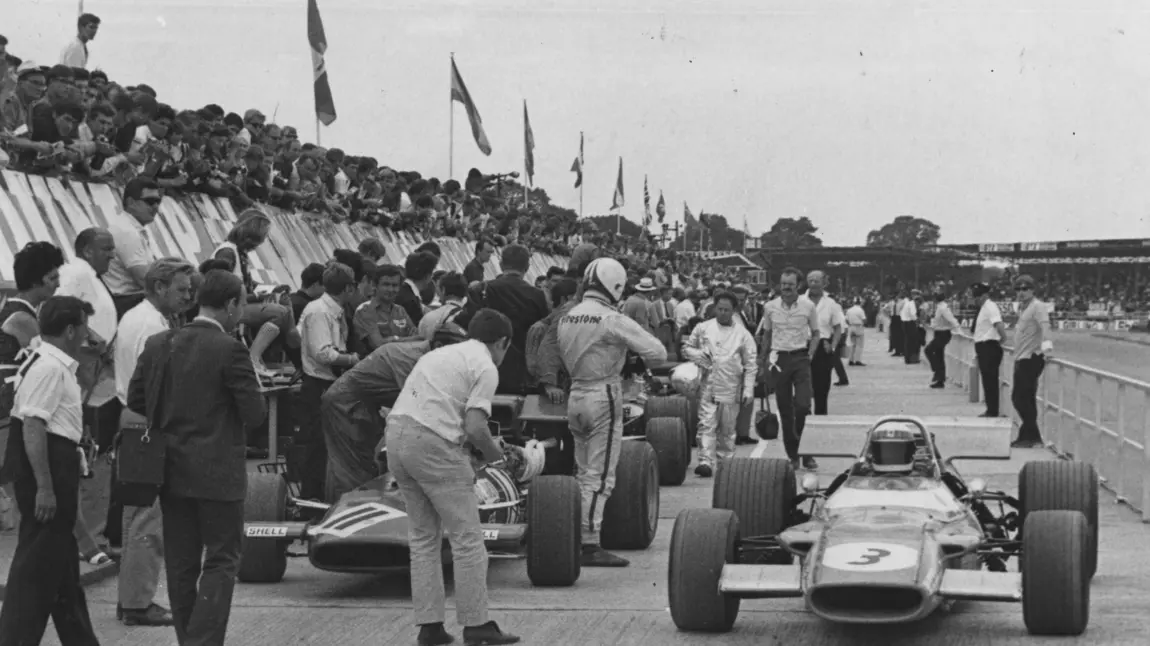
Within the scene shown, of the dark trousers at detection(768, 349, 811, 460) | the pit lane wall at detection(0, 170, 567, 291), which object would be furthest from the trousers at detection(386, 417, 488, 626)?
the dark trousers at detection(768, 349, 811, 460)

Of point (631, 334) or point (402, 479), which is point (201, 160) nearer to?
point (631, 334)

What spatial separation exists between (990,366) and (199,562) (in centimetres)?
1690

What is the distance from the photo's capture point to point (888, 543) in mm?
8312

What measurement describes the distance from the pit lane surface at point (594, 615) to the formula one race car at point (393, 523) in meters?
0.19

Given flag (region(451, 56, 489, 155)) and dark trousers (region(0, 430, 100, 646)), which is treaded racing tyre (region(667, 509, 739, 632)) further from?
flag (region(451, 56, 489, 155))

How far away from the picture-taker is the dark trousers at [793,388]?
17484mm

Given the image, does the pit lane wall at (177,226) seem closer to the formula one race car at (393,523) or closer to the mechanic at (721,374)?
the formula one race car at (393,523)

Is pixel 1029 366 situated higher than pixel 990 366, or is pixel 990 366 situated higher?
pixel 1029 366

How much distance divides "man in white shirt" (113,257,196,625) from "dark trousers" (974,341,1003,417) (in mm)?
15306

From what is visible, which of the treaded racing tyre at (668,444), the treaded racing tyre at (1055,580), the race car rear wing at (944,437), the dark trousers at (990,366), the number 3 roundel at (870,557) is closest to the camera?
the number 3 roundel at (870,557)

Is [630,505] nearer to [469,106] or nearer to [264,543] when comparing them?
[264,543]

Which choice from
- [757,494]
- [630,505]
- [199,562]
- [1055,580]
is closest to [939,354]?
[630,505]

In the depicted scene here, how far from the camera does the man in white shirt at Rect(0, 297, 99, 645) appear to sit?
7.60 metres

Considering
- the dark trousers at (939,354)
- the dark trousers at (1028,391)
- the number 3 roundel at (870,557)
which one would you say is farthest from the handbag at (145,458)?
the dark trousers at (939,354)
